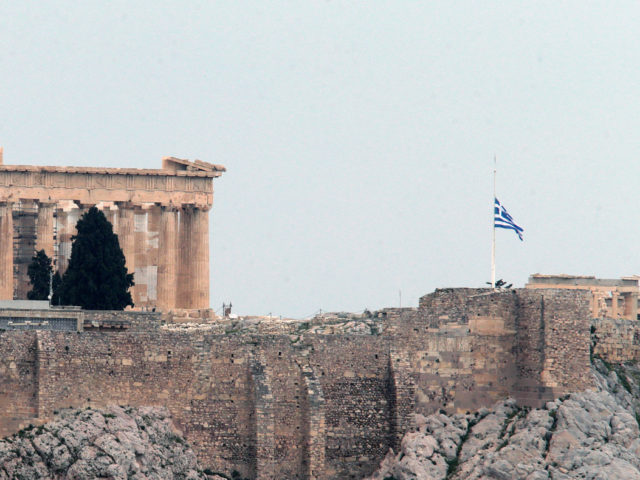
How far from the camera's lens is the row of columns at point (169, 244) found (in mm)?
117144

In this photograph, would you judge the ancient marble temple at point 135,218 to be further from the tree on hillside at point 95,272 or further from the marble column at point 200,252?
the tree on hillside at point 95,272

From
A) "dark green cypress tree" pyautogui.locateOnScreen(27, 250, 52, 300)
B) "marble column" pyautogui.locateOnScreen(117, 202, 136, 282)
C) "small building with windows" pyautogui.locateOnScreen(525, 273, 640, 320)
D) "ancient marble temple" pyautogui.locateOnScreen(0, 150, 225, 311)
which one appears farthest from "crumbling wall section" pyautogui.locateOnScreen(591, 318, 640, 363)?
"marble column" pyautogui.locateOnScreen(117, 202, 136, 282)

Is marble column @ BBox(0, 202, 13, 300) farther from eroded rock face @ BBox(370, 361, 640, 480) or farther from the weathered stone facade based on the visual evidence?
eroded rock face @ BBox(370, 361, 640, 480)

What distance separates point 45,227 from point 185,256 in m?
8.32

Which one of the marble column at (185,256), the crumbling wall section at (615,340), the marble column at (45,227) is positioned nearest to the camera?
the crumbling wall section at (615,340)

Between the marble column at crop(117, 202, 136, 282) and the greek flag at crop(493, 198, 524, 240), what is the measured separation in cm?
2798

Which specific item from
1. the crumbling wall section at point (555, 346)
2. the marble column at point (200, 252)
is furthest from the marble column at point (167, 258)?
the crumbling wall section at point (555, 346)

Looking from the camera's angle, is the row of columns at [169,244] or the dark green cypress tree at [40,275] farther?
the row of columns at [169,244]

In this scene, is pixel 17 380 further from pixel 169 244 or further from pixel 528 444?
pixel 169 244

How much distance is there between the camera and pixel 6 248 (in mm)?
116625

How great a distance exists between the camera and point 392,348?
91688mm

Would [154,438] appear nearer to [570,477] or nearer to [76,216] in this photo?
[570,477]

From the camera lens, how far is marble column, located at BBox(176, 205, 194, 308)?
121 metres

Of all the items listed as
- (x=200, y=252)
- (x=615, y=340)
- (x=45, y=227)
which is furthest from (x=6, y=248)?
(x=615, y=340)
